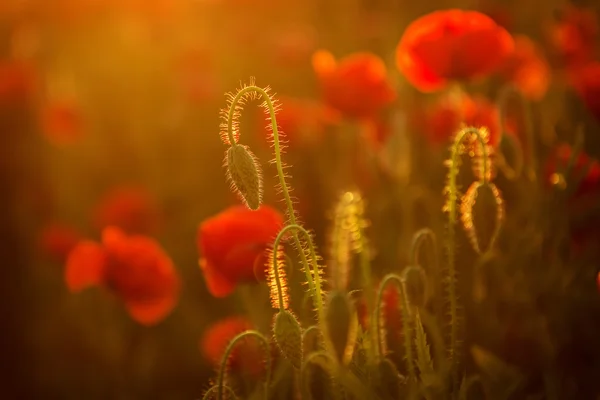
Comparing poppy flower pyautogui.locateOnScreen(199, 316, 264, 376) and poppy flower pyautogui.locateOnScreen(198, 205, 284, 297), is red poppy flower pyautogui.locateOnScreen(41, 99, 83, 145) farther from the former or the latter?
poppy flower pyautogui.locateOnScreen(198, 205, 284, 297)

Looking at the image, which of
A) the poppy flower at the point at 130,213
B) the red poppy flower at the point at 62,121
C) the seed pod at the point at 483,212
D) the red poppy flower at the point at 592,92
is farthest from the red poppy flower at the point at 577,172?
the red poppy flower at the point at 62,121

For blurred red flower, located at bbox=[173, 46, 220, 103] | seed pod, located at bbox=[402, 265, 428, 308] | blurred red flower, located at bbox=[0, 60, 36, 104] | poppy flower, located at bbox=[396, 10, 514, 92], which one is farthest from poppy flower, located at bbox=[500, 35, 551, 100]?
blurred red flower, located at bbox=[0, 60, 36, 104]

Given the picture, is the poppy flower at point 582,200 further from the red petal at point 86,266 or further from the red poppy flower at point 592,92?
the red petal at point 86,266

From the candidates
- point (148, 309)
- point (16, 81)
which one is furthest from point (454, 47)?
point (16, 81)

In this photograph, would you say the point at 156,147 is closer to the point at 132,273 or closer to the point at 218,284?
the point at 132,273

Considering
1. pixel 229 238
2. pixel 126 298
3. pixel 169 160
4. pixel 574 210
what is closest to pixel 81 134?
pixel 169 160

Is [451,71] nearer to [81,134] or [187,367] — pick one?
[187,367]
